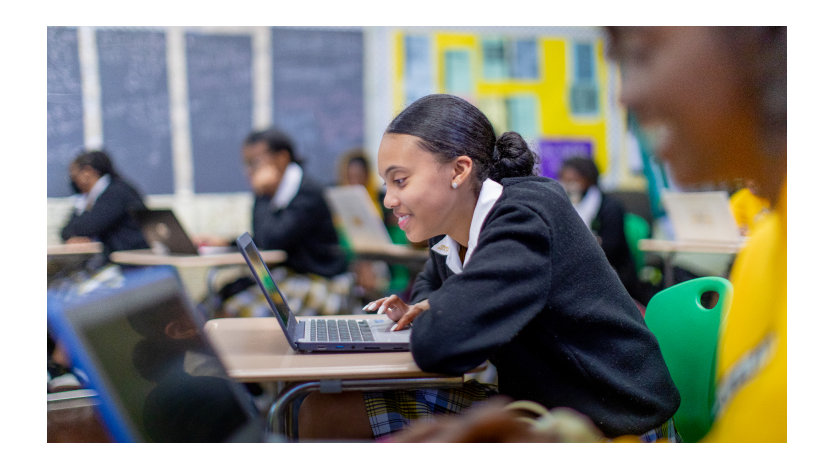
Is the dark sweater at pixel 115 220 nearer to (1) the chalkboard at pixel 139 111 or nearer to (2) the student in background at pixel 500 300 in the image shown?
(1) the chalkboard at pixel 139 111

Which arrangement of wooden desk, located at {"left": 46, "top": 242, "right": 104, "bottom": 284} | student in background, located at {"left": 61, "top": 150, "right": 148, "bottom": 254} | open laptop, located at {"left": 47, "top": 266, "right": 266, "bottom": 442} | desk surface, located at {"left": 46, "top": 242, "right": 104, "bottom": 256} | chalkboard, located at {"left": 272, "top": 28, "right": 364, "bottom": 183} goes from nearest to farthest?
1. open laptop, located at {"left": 47, "top": 266, "right": 266, "bottom": 442}
2. wooden desk, located at {"left": 46, "top": 242, "right": 104, "bottom": 284}
3. desk surface, located at {"left": 46, "top": 242, "right": 104, "bottom": 256}
4. student in background, located at {"left": 61, "top": 150, "right": 148, "bottom": 254}
5. chalkboard, located at {"left": 272, "top": 28, "right": 364, "bottom": 183}

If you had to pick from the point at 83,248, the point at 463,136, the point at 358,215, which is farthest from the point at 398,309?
the point at 83,248

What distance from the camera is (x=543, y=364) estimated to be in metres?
1.29

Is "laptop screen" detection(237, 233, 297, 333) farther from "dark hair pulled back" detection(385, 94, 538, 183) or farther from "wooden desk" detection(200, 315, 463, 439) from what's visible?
"dark hair pulled back" detection(385, 94, 538, 183)

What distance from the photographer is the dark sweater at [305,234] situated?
3.29 m

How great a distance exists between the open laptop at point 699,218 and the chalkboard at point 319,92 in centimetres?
267

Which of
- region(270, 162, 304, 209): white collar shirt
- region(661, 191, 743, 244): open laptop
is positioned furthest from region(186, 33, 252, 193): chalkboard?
region(661, 191, 743, 244): open laptop

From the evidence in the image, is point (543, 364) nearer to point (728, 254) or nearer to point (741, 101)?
point (741, 101)

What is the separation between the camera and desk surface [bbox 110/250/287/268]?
120 inches

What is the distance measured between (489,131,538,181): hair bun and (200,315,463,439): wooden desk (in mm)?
463

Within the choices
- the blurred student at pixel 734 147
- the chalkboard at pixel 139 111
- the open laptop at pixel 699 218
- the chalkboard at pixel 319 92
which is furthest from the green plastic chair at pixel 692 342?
the chalkboard at pixel 139 111
